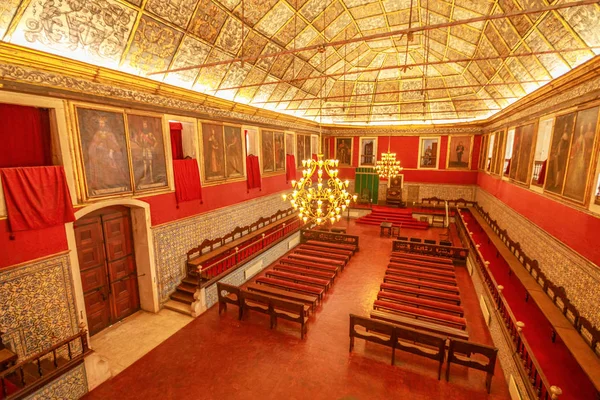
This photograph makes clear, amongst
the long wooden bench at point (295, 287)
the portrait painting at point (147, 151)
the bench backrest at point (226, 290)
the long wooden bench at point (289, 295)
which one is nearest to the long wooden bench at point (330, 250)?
the long wooden bench at point (295, 287)

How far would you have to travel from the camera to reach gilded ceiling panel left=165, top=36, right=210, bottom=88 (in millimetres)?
7930

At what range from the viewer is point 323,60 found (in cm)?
1230

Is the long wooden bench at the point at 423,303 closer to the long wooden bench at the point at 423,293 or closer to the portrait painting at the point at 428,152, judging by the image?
the long wooden bench at the point at 423,293

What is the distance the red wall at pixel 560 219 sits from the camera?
607 cm

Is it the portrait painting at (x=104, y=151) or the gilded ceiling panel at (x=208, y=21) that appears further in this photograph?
the gilded ceiling panel at (x=208, y=21)

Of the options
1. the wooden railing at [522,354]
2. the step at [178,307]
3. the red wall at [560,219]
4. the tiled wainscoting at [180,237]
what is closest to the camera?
the wooden railing at [522,354]

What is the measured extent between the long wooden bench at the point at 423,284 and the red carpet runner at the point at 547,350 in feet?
4.58

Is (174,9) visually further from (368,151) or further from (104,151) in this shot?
(368,151)

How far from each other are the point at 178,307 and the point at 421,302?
743cm

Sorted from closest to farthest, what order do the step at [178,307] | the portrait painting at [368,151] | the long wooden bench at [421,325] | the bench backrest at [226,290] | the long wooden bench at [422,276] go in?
1. the long wooden bench at [421,325]
2. the bench backrest at [226,290]
3. the step at [178,307]
4. the long wooden bench at [422,276]
5. the portrait painting at [368,151]

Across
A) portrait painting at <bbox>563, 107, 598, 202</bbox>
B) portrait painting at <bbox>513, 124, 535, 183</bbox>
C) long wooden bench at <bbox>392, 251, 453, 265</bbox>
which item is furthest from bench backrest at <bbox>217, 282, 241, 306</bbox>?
portrait painting at <bbox>513, 124, 535, 183</bbox>

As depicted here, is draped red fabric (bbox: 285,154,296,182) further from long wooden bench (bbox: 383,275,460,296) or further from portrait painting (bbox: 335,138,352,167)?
long wooden bench (bbox: 383,275,460,296)

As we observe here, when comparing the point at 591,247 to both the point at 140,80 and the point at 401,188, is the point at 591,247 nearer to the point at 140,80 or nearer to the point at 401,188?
the point at 140,80

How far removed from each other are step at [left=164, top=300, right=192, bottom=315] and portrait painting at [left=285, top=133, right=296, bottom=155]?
9.91 m
